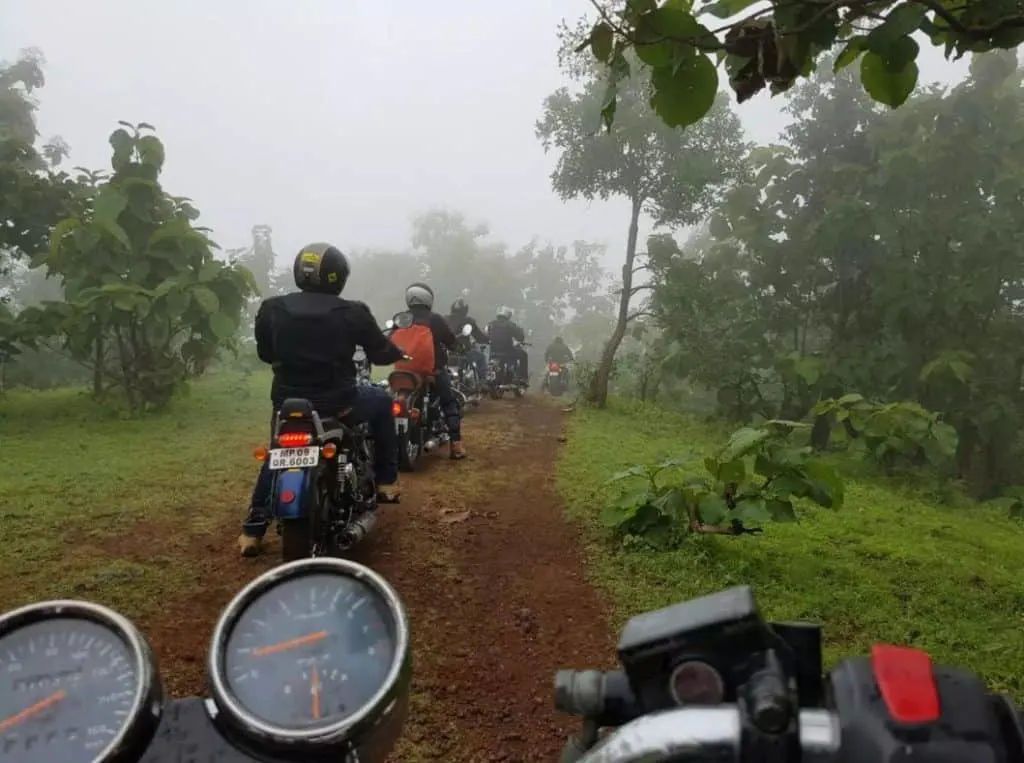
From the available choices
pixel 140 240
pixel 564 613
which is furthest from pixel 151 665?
pixel 140 240

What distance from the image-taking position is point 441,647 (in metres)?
4.06

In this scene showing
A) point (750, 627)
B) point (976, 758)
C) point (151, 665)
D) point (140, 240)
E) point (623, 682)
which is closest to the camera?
point (976, 758)

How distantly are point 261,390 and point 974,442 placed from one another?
39.3ft

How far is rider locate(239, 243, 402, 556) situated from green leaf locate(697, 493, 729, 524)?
91.5 inches

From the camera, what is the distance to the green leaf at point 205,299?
966 centimetres

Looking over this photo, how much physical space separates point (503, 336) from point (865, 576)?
12.1m

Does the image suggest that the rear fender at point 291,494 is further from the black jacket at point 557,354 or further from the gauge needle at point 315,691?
the black jacket at point 557,354

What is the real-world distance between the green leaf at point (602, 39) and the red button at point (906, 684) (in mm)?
2092

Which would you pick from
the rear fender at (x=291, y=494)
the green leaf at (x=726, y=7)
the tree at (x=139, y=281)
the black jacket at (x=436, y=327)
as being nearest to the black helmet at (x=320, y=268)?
the rear fender at (x=291, y=494)

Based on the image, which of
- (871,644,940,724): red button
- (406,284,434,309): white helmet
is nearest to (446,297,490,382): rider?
(406,284,434,309): white helmet

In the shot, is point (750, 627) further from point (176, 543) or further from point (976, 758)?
point (176, 543)

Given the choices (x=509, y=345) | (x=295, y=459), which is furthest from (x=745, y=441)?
(x=509, y=345)

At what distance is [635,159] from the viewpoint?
15.4m

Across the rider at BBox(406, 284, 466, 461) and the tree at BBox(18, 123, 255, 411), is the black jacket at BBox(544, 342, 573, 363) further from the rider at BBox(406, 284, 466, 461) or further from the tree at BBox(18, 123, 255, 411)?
the rider at BBox(406, 284, 466, 461)
